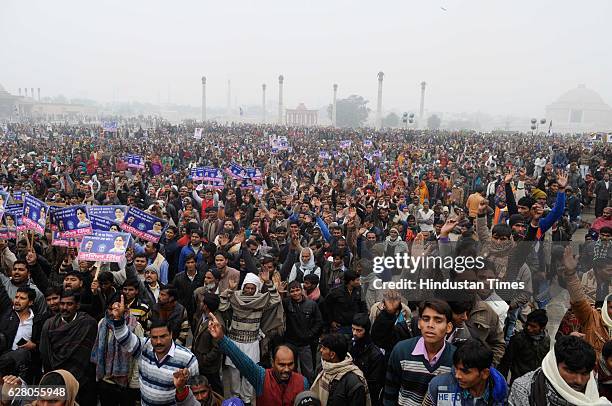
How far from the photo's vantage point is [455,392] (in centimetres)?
261

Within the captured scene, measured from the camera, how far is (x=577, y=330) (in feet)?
11.9

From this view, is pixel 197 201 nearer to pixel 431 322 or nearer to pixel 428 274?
pixel 428 274

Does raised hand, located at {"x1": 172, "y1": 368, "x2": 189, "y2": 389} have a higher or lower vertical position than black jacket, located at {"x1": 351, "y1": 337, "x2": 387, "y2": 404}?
higher

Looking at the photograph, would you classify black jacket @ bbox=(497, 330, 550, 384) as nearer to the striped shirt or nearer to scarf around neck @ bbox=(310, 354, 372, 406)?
scarf around neck @ bbox=(310, 354, 372, 406)

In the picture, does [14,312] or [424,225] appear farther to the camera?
[424,225]

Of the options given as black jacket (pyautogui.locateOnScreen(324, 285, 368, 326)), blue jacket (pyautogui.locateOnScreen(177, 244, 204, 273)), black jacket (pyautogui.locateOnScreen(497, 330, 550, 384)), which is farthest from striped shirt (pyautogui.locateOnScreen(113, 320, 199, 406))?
blue jacket (pyautogui.locateOnScreen(177, 244, 204, 273))

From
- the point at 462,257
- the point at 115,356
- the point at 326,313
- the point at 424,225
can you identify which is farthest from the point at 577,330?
the point at 424,225

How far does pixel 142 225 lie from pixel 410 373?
5.01 meters

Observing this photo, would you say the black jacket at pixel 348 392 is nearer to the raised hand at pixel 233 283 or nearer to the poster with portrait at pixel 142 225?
the raised hand at pixel 233 283

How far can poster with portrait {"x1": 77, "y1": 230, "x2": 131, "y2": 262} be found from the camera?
5.31 meters

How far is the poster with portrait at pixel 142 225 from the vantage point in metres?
6.86

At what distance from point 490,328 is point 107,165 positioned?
54.9ft

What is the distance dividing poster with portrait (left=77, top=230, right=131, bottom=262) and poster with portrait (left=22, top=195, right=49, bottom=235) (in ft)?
5.78

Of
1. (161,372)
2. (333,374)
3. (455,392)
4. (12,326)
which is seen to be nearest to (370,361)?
(333,374)
